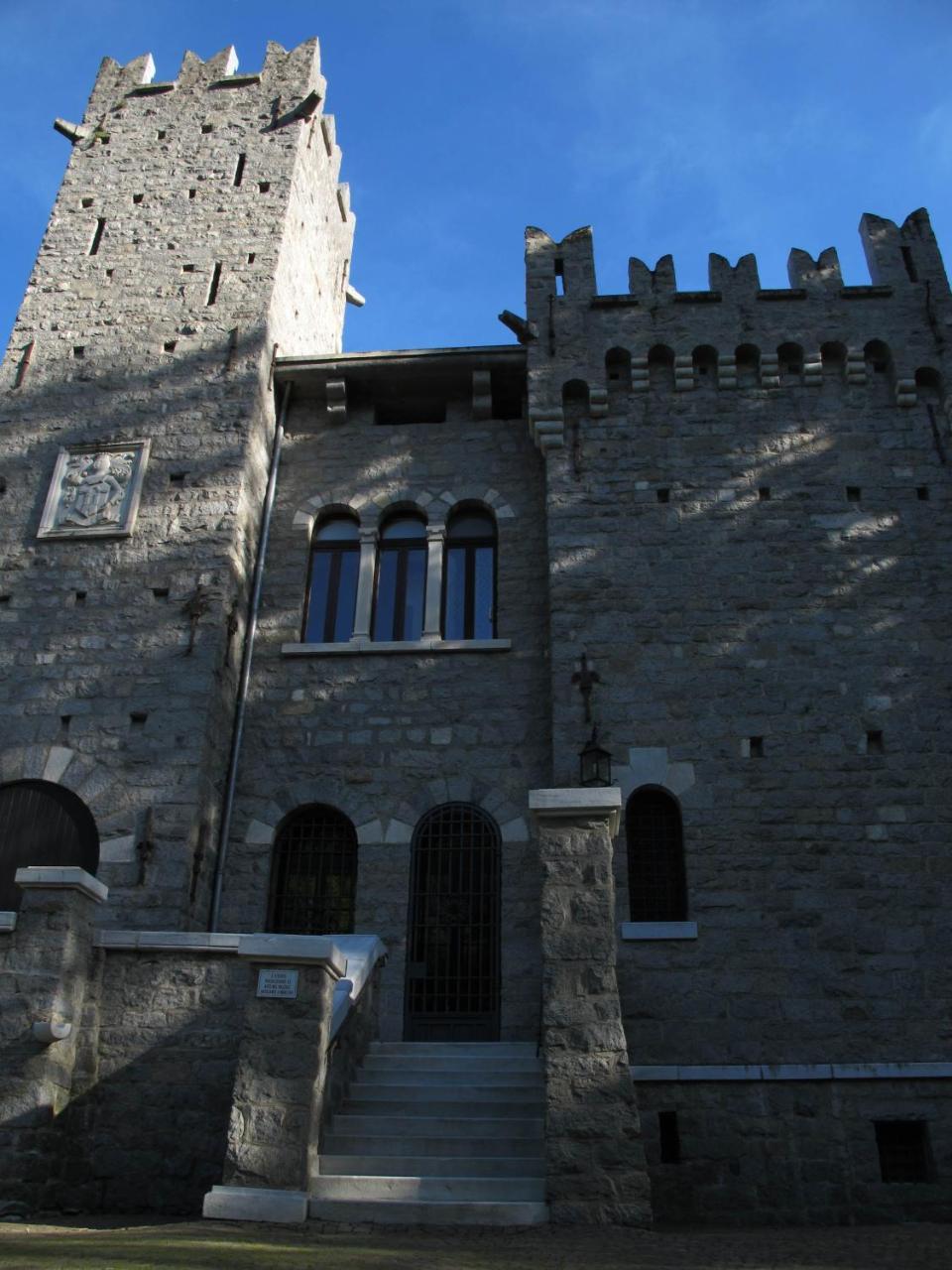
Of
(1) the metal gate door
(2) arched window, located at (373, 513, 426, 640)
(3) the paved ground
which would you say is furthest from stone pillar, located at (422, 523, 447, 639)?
(3) the paved ground

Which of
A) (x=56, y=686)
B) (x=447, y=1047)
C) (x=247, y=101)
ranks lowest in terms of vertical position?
(x=447, y=1047)

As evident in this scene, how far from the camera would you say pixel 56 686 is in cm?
1192

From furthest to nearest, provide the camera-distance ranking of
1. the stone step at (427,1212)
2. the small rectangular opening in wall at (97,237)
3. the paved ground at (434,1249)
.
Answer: the small rectangular opening in wall at (97,237) < the stone step at (427,1212) < the paved ground at (434,1249)

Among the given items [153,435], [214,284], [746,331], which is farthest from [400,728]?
[214,284]

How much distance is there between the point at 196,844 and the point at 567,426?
658 centimetres

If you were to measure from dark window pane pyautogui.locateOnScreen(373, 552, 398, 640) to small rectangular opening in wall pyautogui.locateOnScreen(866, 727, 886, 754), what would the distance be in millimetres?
5571

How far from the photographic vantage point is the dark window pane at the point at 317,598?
13.3 metres

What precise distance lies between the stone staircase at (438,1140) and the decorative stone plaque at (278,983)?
1.15 m

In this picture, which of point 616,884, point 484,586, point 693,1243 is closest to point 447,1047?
point 616,884

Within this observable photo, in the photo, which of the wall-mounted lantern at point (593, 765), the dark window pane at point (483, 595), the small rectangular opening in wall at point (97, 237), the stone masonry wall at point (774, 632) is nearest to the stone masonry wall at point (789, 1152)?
the stone masonry wall at point (774, 632)

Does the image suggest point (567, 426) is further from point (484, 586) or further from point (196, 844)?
point (196, 844)

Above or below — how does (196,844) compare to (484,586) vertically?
below

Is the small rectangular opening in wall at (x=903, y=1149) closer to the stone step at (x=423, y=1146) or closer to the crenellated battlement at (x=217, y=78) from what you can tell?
the stone step at (x=423, y=1146)

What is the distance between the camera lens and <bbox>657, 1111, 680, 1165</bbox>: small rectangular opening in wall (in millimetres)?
9047
